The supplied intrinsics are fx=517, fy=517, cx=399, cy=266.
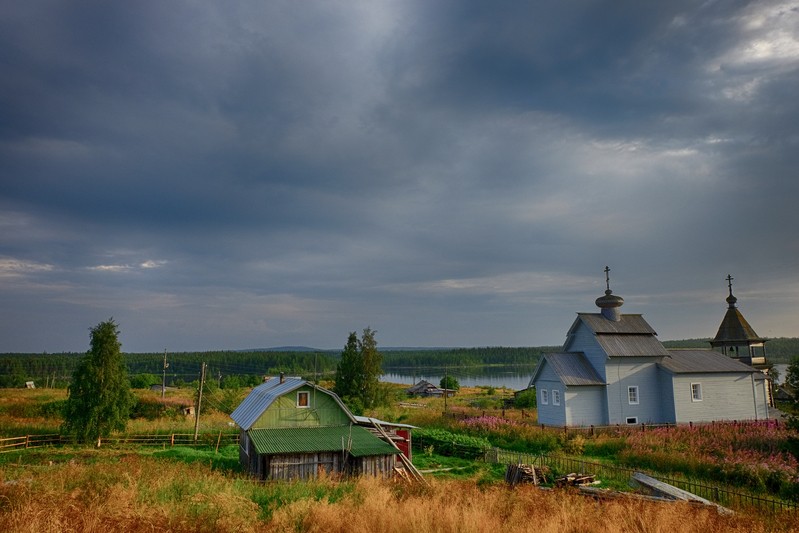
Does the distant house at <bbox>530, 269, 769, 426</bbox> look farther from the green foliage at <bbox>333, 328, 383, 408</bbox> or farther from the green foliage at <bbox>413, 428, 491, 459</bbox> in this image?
the green foliage at <bbox>333, 328, 383, 408</bbox>

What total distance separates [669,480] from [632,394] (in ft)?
53.3

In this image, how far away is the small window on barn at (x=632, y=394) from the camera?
33.5 metres

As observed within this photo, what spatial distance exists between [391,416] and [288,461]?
20564 millimetres

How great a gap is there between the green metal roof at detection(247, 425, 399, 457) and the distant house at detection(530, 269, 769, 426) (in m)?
14.9

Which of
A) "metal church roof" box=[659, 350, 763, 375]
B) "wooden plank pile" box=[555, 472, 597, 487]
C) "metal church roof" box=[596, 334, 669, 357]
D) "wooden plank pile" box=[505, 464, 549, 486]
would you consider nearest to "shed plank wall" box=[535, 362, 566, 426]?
"metal church roof" box=[596, 334, 669, 357]

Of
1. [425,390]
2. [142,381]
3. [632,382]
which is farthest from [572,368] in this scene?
[142,381]

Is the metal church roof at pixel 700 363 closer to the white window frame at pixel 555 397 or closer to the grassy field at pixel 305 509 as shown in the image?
the white window frame at pixel 555 397

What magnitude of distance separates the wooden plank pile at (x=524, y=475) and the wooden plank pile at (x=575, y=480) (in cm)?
87

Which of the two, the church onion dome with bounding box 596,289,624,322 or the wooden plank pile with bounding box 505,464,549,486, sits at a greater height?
the church onion dome with bounding box 596,289,624,322

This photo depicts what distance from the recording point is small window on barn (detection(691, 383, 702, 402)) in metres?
34.1

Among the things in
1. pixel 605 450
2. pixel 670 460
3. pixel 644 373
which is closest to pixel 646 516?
pixel 670 460

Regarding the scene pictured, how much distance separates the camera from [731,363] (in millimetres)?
36188

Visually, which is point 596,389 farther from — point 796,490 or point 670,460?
point 796,490

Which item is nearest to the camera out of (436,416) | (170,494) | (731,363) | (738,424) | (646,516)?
(646,516)
